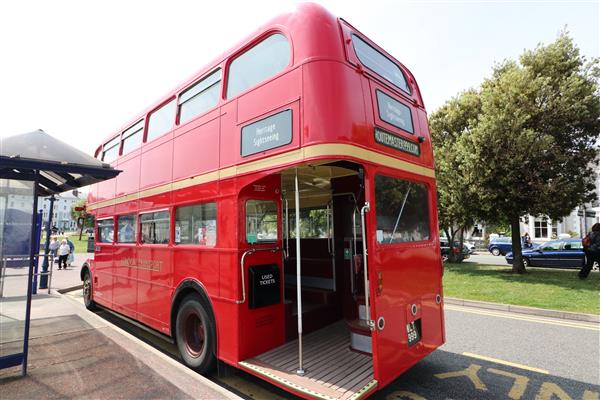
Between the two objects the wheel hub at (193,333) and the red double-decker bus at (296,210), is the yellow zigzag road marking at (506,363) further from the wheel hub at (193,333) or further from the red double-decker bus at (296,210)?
the wheel hub at (193,333)

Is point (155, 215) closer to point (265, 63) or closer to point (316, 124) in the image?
point (265, 63)

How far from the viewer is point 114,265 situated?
7.19 m

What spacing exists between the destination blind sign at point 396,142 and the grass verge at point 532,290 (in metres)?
5.84

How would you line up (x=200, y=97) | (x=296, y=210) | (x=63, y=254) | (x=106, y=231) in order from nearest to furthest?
(x=296, y=210)
(x=200, y=97)
(x=106, y=231)
(x=63, y=254)

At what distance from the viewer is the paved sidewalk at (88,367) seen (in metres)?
3.72

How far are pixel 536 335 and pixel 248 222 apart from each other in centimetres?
554

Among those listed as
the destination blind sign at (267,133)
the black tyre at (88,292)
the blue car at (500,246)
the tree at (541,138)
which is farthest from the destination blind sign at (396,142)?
the blue car at (500,246)

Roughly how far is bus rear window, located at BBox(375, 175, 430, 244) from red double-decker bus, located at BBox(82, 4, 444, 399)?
0.09ft

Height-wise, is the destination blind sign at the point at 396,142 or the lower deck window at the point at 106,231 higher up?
the destination blind sign at the point at 396,142

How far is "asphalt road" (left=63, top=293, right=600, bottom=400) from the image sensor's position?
4.06 metres

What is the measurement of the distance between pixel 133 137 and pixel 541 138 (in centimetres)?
1288

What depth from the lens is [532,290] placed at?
9773 millimetres

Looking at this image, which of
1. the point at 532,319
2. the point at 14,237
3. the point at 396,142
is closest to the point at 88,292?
the point at 14,237

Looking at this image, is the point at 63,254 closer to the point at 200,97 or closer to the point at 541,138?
the point at 200,97
